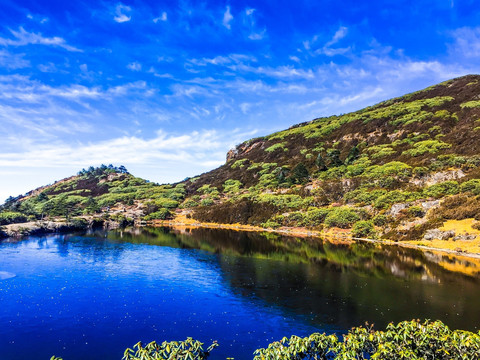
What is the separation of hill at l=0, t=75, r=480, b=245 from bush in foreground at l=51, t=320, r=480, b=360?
5621 cm

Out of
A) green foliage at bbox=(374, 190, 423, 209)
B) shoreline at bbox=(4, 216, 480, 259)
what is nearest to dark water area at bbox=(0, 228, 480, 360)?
shoreline at bbox=(4, 216, 480, 259)

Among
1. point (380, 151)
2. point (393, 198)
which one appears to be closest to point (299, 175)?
point (380, 151)

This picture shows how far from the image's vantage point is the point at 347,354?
12070 mm

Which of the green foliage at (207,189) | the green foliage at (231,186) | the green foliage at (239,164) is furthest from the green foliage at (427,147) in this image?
the green foliage at (239,164)

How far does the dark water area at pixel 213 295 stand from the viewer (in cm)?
2445

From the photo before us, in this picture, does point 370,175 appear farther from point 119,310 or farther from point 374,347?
point 374,347

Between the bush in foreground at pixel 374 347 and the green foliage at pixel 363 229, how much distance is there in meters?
63.7

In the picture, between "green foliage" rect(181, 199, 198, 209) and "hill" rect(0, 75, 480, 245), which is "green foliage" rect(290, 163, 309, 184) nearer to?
"hill" rect(0, 75, 480, 245)

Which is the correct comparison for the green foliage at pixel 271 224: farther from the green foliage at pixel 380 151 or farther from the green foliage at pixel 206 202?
the green foliage at pixel 380 151

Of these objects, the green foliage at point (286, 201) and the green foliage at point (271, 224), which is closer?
the green foliage at point (271, 224)

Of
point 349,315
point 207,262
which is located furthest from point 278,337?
point 207,262

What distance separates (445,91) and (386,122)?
42.8 metres

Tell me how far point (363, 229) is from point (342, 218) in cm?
815

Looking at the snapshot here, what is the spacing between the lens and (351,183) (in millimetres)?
99000
